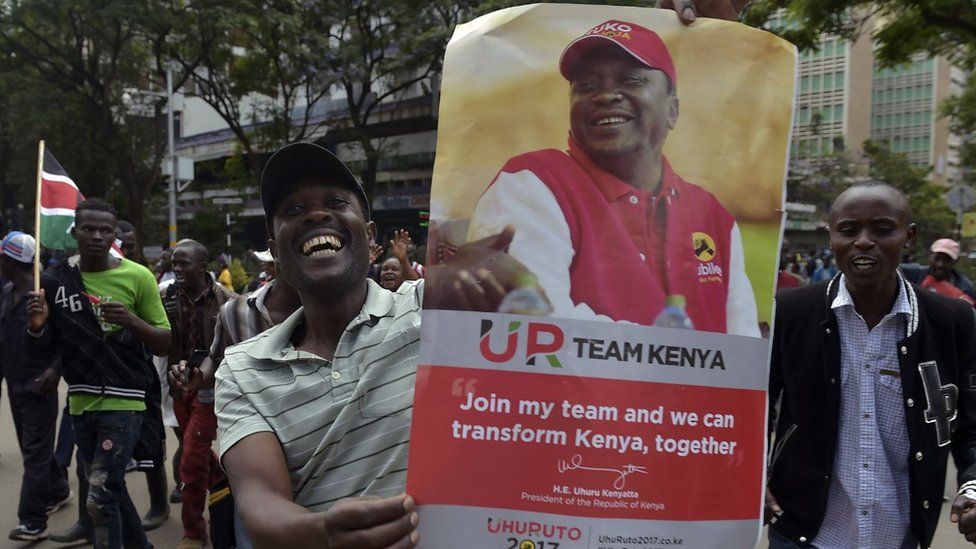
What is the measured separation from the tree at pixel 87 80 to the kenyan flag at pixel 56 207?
506 inches

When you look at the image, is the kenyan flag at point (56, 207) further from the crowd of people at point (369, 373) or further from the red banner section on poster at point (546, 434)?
the red banner section on poster at point (546, 434)

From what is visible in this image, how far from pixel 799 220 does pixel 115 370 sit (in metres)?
43.0

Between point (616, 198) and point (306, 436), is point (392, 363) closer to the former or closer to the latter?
point (306, 436)

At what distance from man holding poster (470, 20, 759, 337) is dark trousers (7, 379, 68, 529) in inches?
193

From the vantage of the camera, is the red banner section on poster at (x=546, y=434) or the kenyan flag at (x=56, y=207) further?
the kenyan flag at (x=56, y=207)

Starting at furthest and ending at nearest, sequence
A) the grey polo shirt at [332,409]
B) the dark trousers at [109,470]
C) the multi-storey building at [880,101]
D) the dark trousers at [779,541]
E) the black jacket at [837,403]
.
A: 1. the multi-storey building at [880,101]
2. the dark trousers at [109,470]
3. the dark trousers at [779,541]
4. the black jacket at [837,403]
5. the grey polo shirt at [332,409]

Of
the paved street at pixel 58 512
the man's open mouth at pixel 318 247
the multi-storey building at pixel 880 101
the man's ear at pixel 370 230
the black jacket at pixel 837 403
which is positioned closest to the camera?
the man's open mouth at pixel 318 247

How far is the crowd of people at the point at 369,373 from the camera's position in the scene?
53.4 inches

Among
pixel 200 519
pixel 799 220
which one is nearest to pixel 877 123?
pixel 799 220

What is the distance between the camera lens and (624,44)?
1.33m

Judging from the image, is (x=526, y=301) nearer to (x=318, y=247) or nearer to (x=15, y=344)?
(x=318, y=247)

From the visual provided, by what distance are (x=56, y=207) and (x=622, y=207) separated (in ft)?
16.4

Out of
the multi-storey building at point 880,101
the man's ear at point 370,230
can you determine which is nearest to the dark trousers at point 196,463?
the man's ear at point 370,230

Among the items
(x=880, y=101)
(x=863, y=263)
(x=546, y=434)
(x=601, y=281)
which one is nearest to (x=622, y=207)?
(x=601, y=281)
